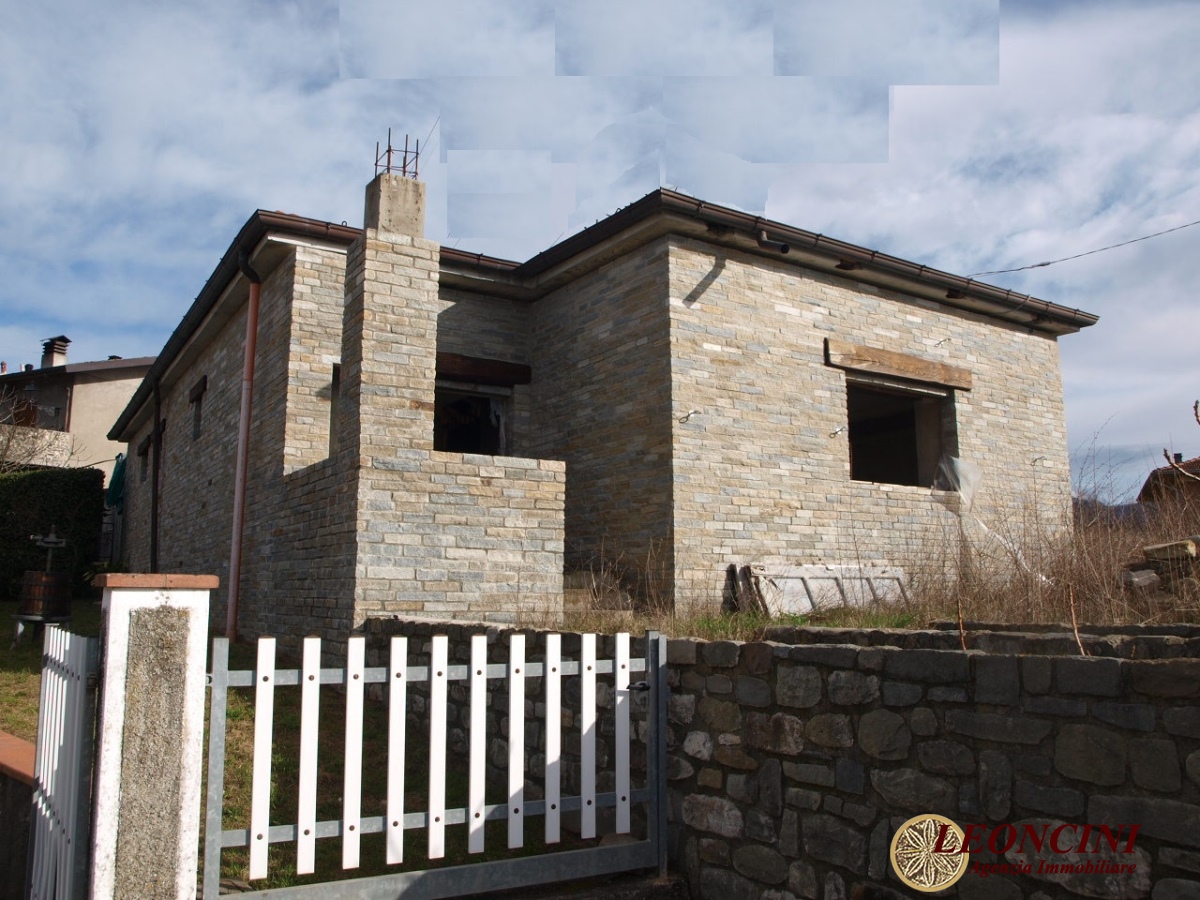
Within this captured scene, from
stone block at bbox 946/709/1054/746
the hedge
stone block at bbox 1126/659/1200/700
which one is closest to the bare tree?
the hedge

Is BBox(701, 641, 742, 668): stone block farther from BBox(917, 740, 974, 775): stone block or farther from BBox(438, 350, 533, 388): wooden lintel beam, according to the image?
BBox(438, 350, 533, 388): wooden lintel beam

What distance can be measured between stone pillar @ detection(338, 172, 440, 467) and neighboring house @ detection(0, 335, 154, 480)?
21.5 metres

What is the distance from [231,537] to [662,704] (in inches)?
299

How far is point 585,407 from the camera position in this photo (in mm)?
10281

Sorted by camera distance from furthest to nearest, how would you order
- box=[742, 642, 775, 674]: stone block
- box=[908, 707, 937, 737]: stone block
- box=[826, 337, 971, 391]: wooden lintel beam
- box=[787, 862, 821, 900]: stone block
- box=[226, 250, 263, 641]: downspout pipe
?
box=[826, 337, 971, 391]: wooden lintel beam
box=[226, 250, 263, 641]: downspout pipe
box=[742, 642, 775, 674]: stone block
box=[787, 862, 821, 900]: stone block
box=[908, 707, 937, 737]: stone block

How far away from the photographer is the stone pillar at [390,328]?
287 inches

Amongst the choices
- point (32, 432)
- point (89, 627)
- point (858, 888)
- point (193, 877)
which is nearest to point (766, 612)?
point (858, 888)

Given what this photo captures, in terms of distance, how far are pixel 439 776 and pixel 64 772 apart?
1332 mm

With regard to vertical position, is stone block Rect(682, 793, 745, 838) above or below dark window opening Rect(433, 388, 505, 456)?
below

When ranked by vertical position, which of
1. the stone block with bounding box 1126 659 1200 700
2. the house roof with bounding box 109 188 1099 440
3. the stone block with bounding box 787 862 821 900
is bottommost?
the stone block with bounding box 787 862 821 900

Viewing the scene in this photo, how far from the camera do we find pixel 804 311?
34.1 ft

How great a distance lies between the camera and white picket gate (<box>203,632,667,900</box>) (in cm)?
327

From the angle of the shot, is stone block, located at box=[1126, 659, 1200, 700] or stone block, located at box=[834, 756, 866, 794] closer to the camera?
stone block, located at box=[1126, 659, 1200, 700]

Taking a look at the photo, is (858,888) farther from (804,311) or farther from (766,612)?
(804,311)
